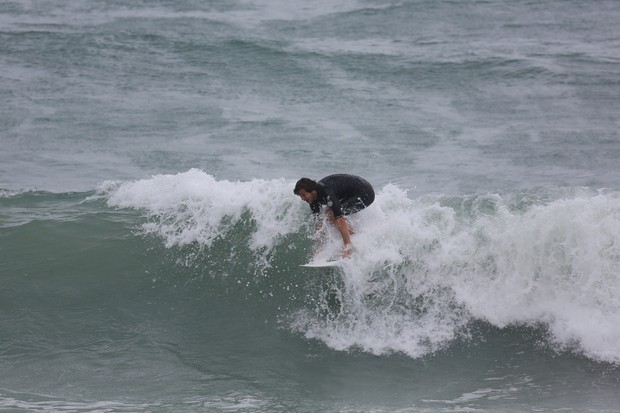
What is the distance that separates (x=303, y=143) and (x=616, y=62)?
8.58m

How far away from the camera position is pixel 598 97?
1702 cm

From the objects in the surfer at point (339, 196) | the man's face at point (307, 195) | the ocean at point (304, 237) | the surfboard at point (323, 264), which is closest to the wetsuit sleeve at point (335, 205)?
the surfer at point (339, 196)

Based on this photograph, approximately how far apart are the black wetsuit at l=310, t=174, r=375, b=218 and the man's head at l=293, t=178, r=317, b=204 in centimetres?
9

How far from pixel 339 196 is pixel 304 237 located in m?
1.27

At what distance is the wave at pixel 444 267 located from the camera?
27.0ft

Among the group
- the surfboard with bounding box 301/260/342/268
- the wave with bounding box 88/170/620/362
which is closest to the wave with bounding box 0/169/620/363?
the wave with bounding box 88/170/620/362

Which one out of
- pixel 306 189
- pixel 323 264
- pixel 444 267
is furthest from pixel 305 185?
pixel 444 267

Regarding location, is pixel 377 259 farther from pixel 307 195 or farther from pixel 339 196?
pixel 307 195

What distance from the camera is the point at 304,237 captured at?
9781mm

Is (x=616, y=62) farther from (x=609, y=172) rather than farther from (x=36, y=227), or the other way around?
(x=36, y=227)

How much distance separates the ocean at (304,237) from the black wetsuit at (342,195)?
0.35 metres

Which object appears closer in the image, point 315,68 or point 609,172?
point 609,172

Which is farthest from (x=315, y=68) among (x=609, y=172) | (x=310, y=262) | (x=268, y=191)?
(x=310, y=262)

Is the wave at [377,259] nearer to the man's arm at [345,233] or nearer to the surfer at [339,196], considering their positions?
the man's arm at [345,233]
